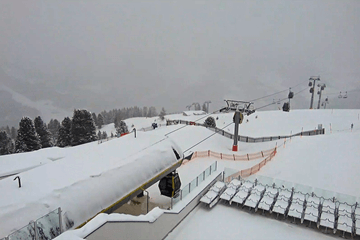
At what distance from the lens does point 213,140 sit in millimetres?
29969

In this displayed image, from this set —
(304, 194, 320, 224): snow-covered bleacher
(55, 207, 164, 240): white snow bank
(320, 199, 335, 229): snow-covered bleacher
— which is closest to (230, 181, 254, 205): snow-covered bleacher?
(304, 194, 320, 224): snow-covered bleacher

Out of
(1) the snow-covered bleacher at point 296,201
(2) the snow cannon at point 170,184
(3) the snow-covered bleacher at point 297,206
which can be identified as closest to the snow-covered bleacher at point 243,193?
(1) the snow-covered bleacher at point 296,201

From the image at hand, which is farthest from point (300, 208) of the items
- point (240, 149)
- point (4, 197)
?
point (240, 149)

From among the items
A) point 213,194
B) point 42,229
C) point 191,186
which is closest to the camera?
point 42,229

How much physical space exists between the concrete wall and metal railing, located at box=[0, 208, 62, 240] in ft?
2.97

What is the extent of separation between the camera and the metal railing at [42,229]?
5.21m

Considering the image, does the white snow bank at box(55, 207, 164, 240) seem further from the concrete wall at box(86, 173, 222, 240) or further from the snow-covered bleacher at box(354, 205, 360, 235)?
the snow-covered bleacher at box(354, 205, 360, 235)

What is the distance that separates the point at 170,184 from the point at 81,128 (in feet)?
104

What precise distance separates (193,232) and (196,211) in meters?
1.44

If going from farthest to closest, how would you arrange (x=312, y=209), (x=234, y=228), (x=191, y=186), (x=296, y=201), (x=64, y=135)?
1. (x=64, y=135)
2. (x=191, y=186)
3. (x=296, y=201)
4. (x=312, y=209)
5. (x=234, y=228)

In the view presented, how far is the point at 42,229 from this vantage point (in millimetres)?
5621

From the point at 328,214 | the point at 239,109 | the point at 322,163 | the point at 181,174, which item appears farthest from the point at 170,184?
the point at 239,109

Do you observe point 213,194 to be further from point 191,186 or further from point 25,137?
point 25,137

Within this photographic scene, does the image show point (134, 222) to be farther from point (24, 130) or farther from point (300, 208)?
point (24, 130)
